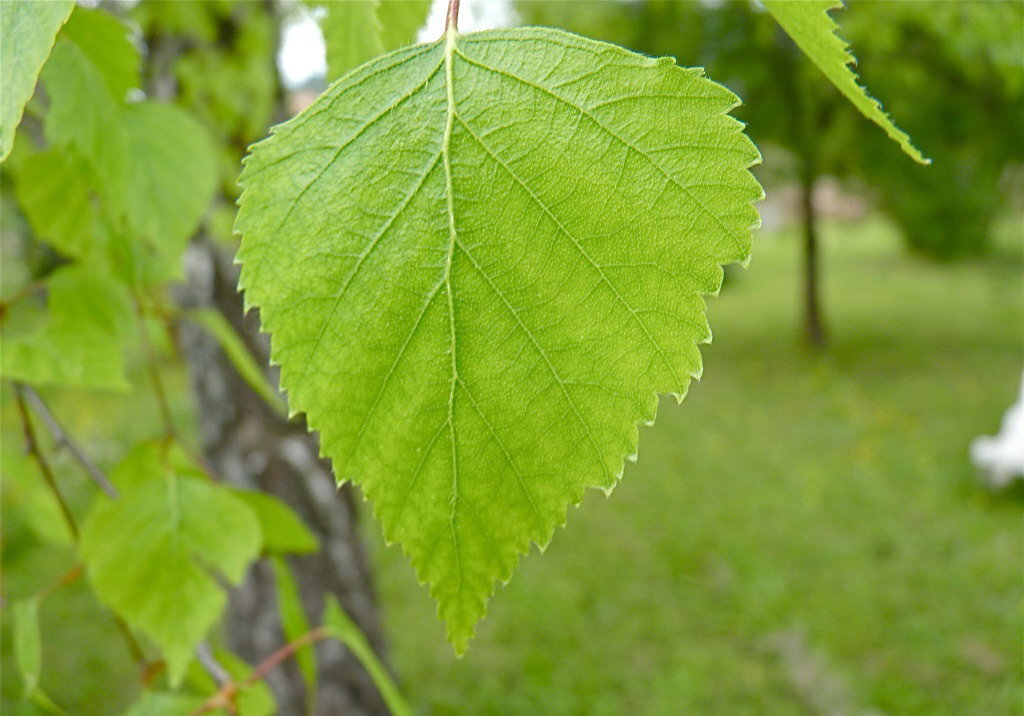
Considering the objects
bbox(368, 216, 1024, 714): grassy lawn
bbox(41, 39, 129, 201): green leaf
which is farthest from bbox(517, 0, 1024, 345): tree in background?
bbox(41, 39, 129, 201): green leaf

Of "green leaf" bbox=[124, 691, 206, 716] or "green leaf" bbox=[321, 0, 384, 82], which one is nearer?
"green leaf" bbox=[321, 0, 384, 82]

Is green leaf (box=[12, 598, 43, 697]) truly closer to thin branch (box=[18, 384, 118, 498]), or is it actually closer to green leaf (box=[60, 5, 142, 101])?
thin branch (box=[18, 384, 118, 498])

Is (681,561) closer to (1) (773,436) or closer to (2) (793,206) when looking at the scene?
(1) (773,436)

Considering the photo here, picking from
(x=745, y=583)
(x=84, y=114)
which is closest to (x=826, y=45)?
(x=84, y=114)

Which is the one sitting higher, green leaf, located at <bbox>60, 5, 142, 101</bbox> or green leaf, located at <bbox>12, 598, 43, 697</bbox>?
green leaf, located at <bbox>60, 5, 142, 101</bbox>

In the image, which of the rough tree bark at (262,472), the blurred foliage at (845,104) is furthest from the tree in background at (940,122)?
the rough tree bark at (262,472)

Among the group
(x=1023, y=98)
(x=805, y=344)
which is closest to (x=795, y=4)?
(x=1023, y=98)

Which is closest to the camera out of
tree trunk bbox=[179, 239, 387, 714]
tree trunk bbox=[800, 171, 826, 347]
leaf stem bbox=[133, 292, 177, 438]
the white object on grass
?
leaf stem bbox=[133, 292, 177, 438]
